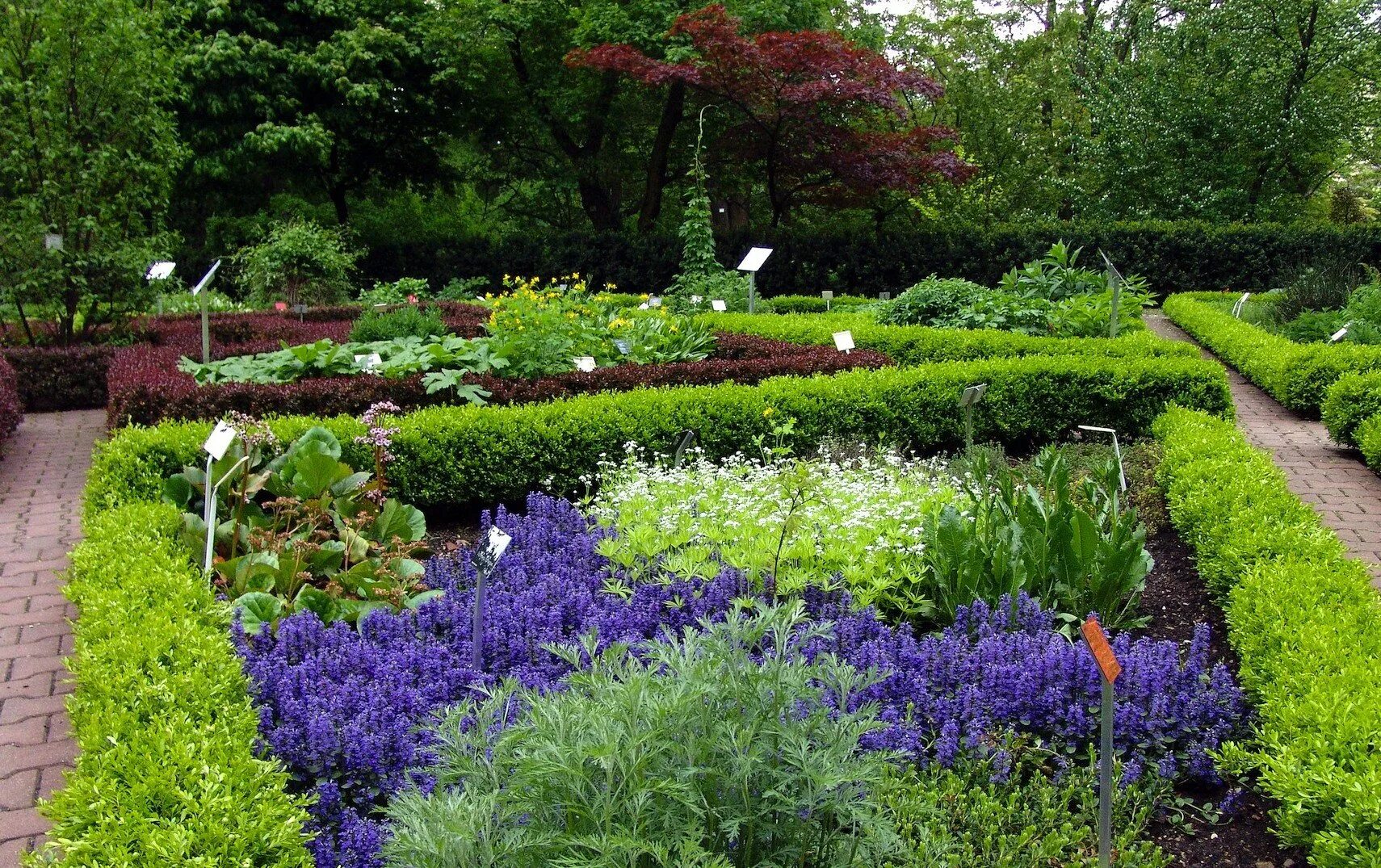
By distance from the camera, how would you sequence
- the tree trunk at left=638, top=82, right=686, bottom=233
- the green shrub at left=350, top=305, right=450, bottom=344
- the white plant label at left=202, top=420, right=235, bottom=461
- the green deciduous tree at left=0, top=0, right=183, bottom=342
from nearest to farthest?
the white plant label at left=202, top=420, right=235, bottom=461 → the green deciduous tree at left=0, top=0, right=183, bottom=342 → the green shrub at left=350, top=305, right=450, bottom=344 → the tree trunk at left=638, top=82, right=686, bottom=233

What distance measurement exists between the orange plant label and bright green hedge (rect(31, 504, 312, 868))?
1848mm

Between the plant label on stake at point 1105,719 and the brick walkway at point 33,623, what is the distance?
2973mm

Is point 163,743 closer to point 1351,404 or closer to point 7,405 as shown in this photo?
point 7,405

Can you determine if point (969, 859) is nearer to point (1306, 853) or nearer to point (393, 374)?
point (1306, 853)

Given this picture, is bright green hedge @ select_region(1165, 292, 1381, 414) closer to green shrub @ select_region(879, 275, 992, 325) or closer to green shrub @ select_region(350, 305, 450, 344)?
green shrub @ select_region(879, 275, 992, 325)

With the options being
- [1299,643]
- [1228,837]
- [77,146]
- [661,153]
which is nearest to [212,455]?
[1228,837]

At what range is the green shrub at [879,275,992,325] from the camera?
10.6m

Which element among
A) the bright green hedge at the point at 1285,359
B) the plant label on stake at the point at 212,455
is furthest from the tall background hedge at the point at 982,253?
the plant label on stake at the point at 212,455

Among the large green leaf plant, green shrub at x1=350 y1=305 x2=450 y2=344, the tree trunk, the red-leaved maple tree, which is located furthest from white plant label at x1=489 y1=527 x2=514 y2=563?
the tree trunk

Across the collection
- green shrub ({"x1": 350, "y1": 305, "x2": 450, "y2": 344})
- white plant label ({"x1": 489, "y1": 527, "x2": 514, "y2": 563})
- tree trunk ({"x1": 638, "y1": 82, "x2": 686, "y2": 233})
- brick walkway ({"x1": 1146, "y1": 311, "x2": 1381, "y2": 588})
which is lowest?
brick walkway ({"x1": 1146, "y1": 311, "x2": 1381, "y2": 588})

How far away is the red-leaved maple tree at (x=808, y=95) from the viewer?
1598 cm

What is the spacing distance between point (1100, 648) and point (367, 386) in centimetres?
557

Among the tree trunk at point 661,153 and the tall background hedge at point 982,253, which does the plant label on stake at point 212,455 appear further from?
the tree trunk at point 661,153

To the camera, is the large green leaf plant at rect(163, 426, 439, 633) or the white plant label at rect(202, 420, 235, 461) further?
the large green leaf plant at rect(163, 426, 439, 633)
